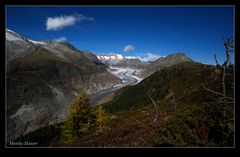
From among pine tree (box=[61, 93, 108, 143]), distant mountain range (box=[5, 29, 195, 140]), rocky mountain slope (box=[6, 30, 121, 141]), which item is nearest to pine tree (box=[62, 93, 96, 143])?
pine tree (box=[61, 93, 108, 143])

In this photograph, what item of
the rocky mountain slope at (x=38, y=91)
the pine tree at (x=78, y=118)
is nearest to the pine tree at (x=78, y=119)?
the pine tree at (x=78, y=118)

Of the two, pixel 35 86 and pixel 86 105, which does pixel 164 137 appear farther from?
pixel 35 86

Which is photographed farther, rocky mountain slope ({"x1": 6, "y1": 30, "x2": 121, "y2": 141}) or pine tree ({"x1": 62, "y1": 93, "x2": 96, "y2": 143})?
rocky mountain slope ({"x1": 6, "y1": 30, "x2": 121, "y2": 141})

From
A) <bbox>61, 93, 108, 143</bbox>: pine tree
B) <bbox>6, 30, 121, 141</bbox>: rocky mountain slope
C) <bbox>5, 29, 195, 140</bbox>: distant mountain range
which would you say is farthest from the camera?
<bbox>6, 30, 121, 141</bbox>: rocky mountain slope

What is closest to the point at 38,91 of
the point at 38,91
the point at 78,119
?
the point at 38,91

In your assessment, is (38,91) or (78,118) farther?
(38,91)

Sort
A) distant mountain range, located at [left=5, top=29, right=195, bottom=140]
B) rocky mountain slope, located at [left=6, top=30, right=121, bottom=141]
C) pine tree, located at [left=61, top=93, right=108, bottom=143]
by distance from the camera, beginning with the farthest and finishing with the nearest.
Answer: rocky mountain slope, located at [left=6, top=30, right=121, bottom=141]
distant mountain range, located at [left=5, top=29, right=195, bottom=140]
pine tree, located at [left=61, top=93, right=108, bottom=143]

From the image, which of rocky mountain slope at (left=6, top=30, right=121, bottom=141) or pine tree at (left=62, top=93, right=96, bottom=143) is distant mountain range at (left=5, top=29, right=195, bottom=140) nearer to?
rocky mountain slope at (left=6, top=30, right=121, bottom=141)

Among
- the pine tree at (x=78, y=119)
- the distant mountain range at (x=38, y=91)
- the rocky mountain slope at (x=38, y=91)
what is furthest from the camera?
the rocky mountain slope at (x=38, y=91)

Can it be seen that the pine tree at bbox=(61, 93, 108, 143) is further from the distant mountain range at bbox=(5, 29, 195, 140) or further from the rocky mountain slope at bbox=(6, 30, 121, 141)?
the distant mountain range at bbox=(5, 29, 195, 140)

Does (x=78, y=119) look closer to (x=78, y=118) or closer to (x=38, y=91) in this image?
(x=78, y=118)

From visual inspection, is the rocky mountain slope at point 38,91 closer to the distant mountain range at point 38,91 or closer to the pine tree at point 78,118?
the distant mountain range at point 38,91
